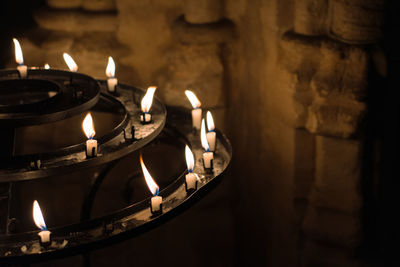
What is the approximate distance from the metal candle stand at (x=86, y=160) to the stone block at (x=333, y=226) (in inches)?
33.1

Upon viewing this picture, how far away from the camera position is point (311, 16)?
Result: 2.90 metres

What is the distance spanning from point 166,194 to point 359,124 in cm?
112

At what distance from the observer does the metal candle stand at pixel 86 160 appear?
76.2 inches

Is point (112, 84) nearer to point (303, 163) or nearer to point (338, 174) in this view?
point (303, 163)

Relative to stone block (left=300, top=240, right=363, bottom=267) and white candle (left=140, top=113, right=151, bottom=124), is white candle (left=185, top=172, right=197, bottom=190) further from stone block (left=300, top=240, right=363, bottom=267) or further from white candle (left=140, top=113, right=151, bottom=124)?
stone block (left=300, top=240, right=363, bottom=267)

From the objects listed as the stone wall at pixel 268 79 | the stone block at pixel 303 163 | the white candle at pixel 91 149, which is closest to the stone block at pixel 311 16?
the stone wall at pixel 268 79

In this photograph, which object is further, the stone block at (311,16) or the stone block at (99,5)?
the stone block at (99,5)

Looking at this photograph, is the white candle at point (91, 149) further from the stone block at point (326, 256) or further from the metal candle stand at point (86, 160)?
the stone block at point (326, 256)

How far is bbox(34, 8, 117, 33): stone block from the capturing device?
138 inches

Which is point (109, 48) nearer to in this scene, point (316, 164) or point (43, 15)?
point (43, 15)

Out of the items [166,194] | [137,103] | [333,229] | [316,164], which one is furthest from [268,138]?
[166,194]

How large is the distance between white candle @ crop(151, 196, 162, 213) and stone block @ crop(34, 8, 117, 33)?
5.68 ft

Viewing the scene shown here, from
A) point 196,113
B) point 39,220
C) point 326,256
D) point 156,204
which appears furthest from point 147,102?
point 326,256

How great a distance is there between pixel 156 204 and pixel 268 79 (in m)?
1.41
